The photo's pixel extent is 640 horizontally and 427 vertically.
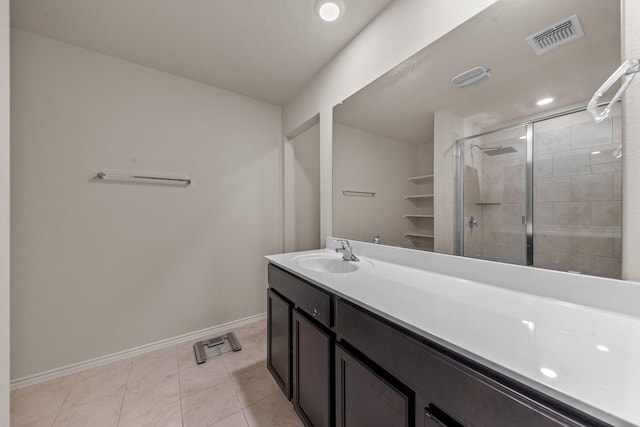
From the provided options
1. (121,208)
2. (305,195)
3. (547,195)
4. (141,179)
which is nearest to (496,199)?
(547,195)

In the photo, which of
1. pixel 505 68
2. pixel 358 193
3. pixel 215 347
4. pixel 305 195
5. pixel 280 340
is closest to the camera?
pixel 505 68

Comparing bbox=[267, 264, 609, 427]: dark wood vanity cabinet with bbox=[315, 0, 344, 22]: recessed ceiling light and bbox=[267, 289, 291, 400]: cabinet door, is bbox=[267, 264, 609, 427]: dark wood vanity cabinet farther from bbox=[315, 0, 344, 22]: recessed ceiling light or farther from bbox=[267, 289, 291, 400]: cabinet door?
bbox=[315, 0, 344, 22]: recessed ceiling light

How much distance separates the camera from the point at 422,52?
Result: 1.16 meters

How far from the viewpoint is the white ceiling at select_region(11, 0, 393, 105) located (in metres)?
1.34

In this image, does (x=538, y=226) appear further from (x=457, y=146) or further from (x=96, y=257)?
(x=96, y=257)

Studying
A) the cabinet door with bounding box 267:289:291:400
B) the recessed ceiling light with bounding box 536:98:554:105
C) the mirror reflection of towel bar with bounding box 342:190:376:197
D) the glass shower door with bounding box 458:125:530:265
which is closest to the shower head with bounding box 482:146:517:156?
the glass shower door with bounding box 458:125:530:265

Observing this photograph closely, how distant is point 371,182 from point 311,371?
1.15m

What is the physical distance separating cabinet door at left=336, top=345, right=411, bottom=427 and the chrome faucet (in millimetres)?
594

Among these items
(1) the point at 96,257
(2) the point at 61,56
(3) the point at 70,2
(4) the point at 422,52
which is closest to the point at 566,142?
(4) the point at 422,52

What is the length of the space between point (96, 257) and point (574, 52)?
9.28ft

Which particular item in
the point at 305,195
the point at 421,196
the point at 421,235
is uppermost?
the point at 305,195

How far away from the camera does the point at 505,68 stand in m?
0.92

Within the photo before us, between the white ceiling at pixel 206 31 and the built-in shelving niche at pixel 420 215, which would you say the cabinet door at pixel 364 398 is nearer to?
the built-in shelving niche at pixel 420 215

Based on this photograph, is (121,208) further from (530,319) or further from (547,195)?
(547,195)
